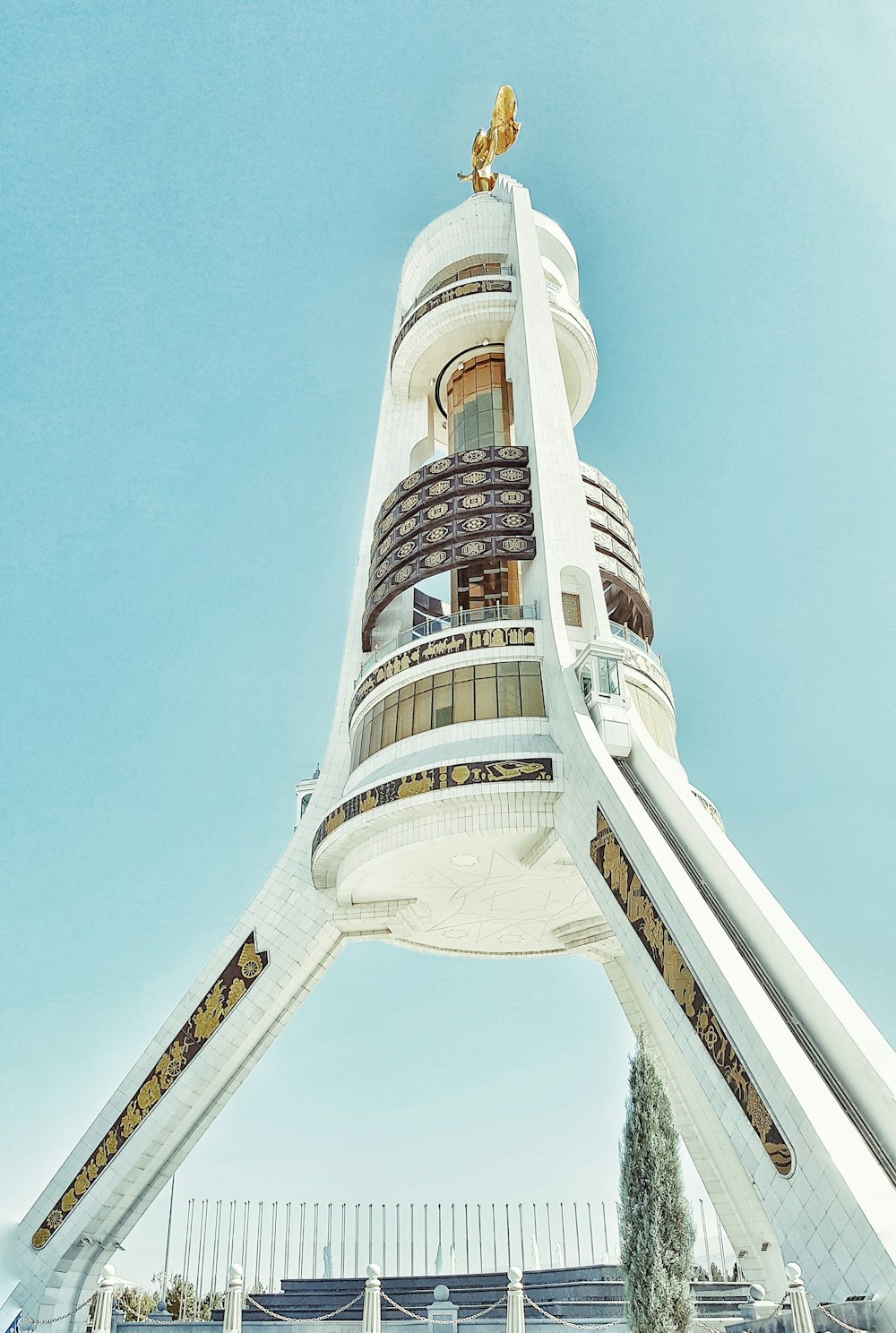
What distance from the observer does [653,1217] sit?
12305 millimetres

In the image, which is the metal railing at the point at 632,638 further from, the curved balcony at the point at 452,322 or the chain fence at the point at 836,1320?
the chain fence at the point at 836,1320

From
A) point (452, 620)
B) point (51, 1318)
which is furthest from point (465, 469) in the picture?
point (51, 1318)

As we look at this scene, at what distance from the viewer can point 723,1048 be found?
15039mm

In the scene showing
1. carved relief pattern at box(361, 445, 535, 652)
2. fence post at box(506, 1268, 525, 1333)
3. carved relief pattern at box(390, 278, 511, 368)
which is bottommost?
fence post at box(506, 1268, 525, 1333)

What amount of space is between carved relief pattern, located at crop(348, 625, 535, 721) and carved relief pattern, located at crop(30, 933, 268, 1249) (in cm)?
828

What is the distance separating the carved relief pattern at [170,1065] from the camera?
2418 centimetres

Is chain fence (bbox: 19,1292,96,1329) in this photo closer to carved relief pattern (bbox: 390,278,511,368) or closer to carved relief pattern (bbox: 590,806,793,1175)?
carved relief pattern (bbox: 590,806,793,1175)

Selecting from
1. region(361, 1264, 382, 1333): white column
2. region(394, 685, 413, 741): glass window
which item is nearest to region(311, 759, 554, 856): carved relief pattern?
region(394, 685, 413, 741): glass window

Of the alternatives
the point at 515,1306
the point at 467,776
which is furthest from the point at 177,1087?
the point at 515,1306

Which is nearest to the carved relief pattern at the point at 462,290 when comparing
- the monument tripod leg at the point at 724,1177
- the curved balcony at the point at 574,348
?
the curved balcony at the point at 574,348

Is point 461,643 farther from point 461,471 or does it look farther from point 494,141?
point 494,141

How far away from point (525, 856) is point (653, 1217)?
11.7 m

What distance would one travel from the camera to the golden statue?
40.3m

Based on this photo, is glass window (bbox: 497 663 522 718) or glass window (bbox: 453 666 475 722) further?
glass window (bbox: 453 666 475 722)
